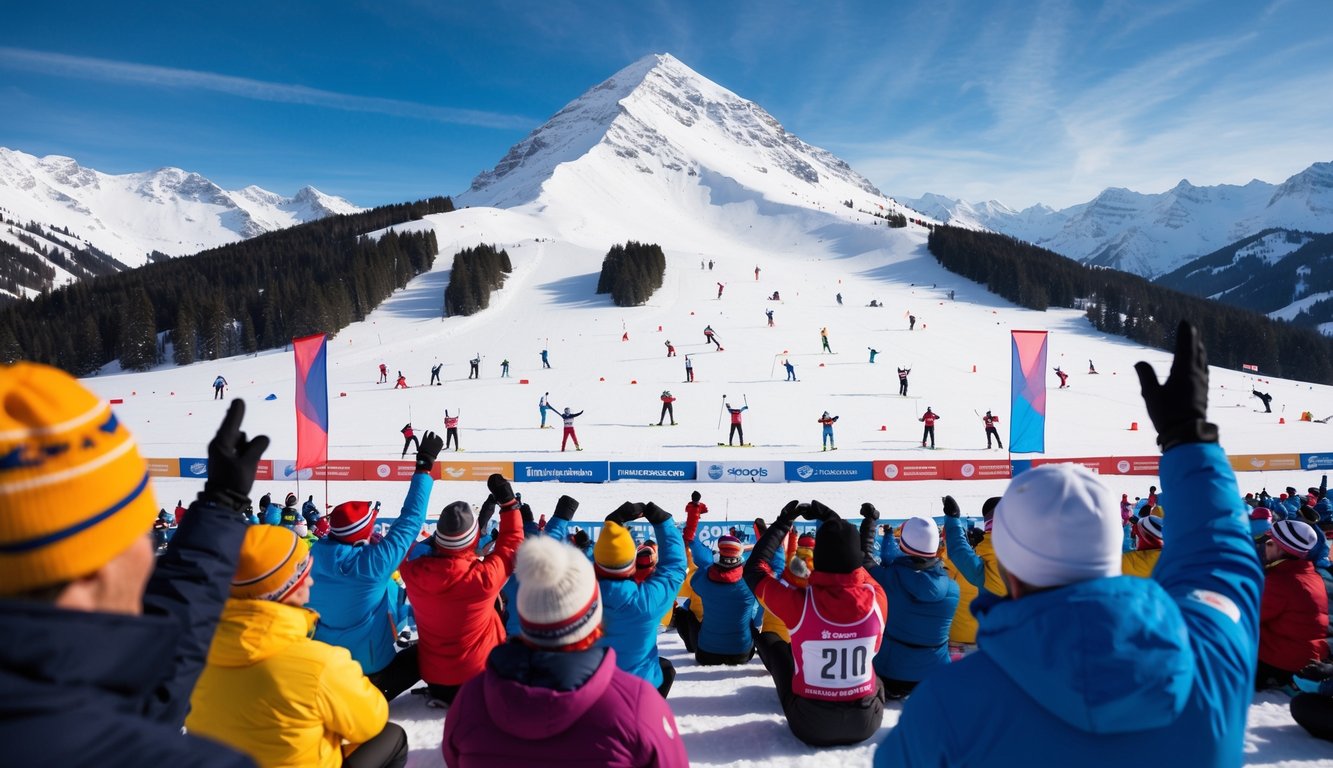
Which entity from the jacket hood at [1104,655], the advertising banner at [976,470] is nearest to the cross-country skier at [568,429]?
the advertising banner at [976,470]

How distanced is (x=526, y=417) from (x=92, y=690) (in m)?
22.4

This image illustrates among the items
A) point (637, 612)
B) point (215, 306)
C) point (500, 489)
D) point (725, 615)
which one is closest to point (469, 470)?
point (500, 489)

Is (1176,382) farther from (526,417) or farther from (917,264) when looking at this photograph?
(917,264)

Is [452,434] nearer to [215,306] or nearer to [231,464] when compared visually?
[231,464]

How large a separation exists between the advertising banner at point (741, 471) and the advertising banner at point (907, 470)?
7.82ft

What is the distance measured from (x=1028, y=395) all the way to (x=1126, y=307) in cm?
5787

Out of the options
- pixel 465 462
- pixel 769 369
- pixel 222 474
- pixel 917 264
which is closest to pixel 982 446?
pixel 769 369

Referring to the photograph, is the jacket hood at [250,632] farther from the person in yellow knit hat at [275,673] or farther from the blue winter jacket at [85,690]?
the blue winter jacket at [85,690]

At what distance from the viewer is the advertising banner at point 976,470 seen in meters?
16.2

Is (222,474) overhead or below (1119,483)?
overhead

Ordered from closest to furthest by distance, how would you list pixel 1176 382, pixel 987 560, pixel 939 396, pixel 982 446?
pixel 1176 382, pixel 987 560, pixel 982 446, pixel 939 396

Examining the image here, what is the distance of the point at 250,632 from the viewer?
97.6 inches

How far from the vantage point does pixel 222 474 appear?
6.80 ft

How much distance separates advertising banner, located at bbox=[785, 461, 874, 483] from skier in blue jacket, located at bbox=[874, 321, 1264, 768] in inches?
570
